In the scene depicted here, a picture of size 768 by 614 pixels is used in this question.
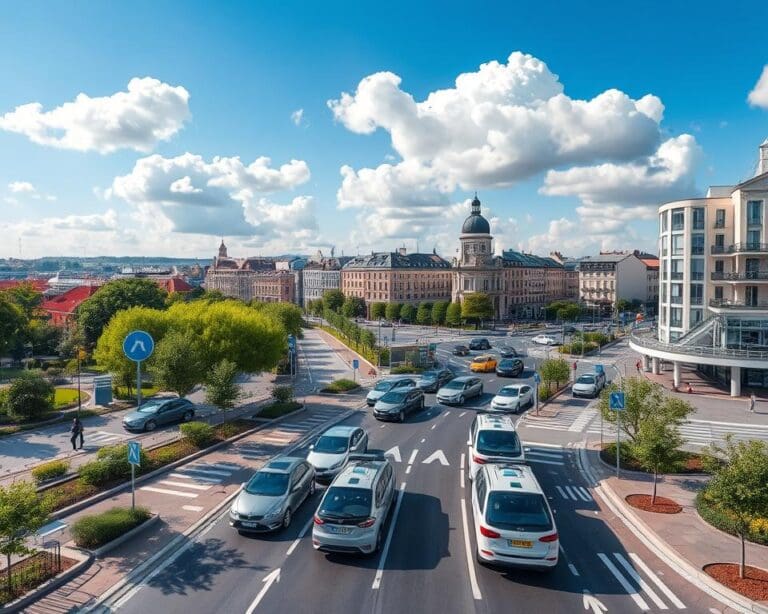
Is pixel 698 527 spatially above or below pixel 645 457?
below

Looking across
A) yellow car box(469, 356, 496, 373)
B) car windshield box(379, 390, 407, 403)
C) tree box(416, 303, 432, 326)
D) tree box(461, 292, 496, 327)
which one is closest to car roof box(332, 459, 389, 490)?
car windshield box(379, 390, 407, 403)

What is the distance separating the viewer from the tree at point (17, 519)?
1138cm

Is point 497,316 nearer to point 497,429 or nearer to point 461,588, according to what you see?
point 497,429

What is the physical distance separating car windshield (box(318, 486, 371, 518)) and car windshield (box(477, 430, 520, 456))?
6204mm

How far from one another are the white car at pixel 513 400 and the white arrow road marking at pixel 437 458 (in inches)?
380

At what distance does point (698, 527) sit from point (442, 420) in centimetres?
1568

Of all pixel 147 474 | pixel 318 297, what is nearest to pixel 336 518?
pixel 147 474

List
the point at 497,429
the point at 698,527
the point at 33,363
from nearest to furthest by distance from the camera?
the point at 698,527 < the point at 497,429 < the point at 33,363

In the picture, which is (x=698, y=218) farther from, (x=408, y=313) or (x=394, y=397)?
(x=408, y=313)

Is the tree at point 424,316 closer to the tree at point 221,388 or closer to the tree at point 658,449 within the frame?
the tree at point 221,388

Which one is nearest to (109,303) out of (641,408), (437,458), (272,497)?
(437,458)

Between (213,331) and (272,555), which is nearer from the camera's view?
(272,555)

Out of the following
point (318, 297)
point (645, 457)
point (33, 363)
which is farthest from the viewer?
point (318, 297)

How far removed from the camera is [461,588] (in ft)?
40.4
